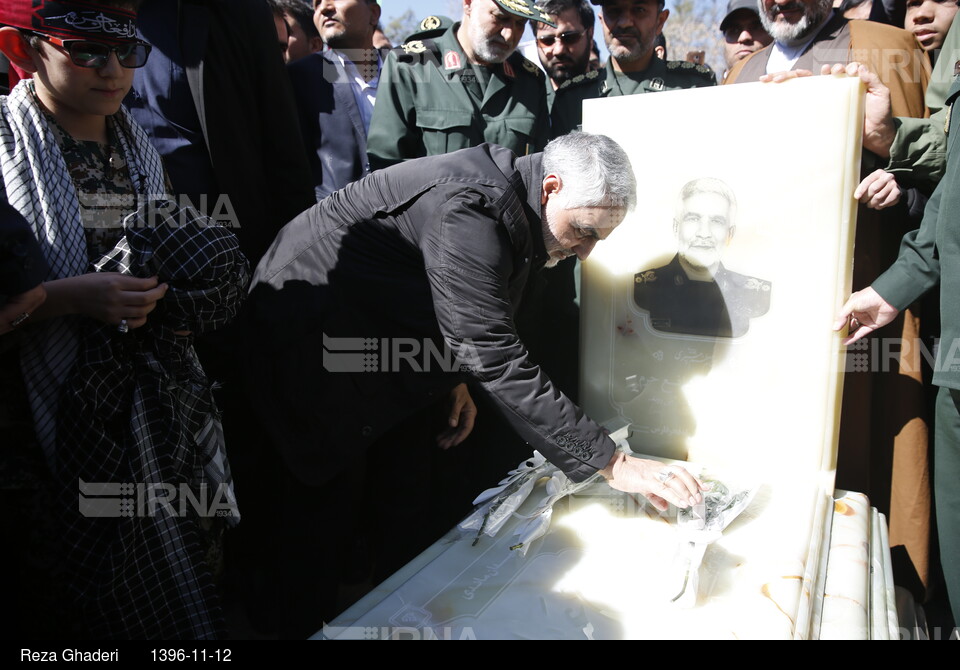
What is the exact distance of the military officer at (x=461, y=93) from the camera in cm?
220

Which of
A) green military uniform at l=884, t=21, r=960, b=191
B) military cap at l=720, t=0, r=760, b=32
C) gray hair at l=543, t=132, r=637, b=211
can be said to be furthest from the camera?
military cap at l=720, t=0, r=760, b=32

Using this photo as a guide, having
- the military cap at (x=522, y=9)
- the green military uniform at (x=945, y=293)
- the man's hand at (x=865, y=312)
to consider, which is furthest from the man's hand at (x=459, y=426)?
the military cap at (x=522, y=9)

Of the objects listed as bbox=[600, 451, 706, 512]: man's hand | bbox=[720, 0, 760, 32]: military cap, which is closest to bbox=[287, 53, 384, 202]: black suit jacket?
bbox=[600, 451, 706, 512]: man's hand

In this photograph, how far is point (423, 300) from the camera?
5.16ft

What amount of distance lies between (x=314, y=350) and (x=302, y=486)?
1.22 ft

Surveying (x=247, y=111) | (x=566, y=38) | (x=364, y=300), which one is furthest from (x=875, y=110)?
(x=247, y=111)

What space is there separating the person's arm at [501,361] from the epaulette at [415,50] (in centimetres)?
112

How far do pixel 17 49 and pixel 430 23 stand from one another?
5.71ft

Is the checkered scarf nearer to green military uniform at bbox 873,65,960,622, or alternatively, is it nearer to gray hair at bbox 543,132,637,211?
gray hair at bbox 543,132,637,211

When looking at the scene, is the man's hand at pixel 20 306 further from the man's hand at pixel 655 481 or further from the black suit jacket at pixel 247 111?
the man's hand at pixel 655 481

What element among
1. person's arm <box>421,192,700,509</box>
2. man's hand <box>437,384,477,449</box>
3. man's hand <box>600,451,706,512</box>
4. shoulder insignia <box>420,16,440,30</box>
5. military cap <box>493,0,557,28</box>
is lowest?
man's hand <box>437,384,477,449</box>

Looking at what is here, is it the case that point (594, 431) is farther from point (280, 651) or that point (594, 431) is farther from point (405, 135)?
point (405, 135)

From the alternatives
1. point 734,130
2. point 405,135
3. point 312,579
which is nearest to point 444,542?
→ point 312,579

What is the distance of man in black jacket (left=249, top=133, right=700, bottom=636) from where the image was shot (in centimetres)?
138
